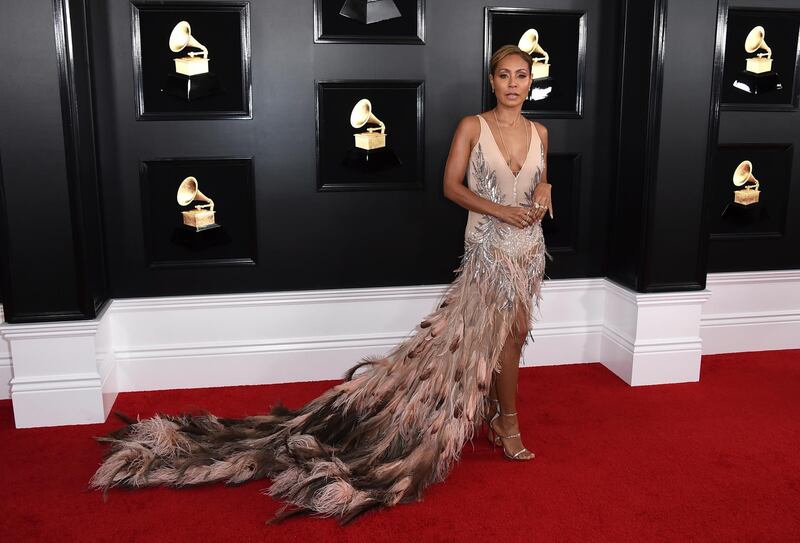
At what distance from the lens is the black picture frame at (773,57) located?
3.87 metres

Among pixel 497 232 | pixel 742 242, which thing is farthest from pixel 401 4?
pixel 742 242

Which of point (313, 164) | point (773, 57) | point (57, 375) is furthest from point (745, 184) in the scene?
point (57, 375)

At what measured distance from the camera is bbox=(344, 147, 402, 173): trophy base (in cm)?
364

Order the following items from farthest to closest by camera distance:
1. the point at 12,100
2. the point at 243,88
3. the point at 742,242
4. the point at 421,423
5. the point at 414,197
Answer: the point at 742,242
the point at 414,197
the point at 243,88
the point at 12,100
the point at 421,423

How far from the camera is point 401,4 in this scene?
11.7ft

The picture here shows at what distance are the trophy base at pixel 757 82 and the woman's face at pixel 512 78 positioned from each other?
5.82 feet

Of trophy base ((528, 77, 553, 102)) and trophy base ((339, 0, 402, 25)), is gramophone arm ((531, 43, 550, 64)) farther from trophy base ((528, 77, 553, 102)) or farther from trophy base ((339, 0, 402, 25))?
trophy base ((339, 0, 402, 25))

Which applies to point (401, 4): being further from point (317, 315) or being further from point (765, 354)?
point (765, 354)

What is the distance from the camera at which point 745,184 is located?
13.4 feet

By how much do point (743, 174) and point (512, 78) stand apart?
6.45ft

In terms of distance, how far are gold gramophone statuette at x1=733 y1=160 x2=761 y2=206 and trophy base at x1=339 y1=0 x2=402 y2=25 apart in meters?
2.08

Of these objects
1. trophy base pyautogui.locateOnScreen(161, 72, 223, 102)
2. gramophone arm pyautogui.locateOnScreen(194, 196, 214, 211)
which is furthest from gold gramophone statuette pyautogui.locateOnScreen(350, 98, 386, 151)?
gramophone arm pyautogui.locateOnScreen(194, 196, 214, 211)

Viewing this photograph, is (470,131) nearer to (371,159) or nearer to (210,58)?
(371,159)

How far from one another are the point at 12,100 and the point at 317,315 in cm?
168
